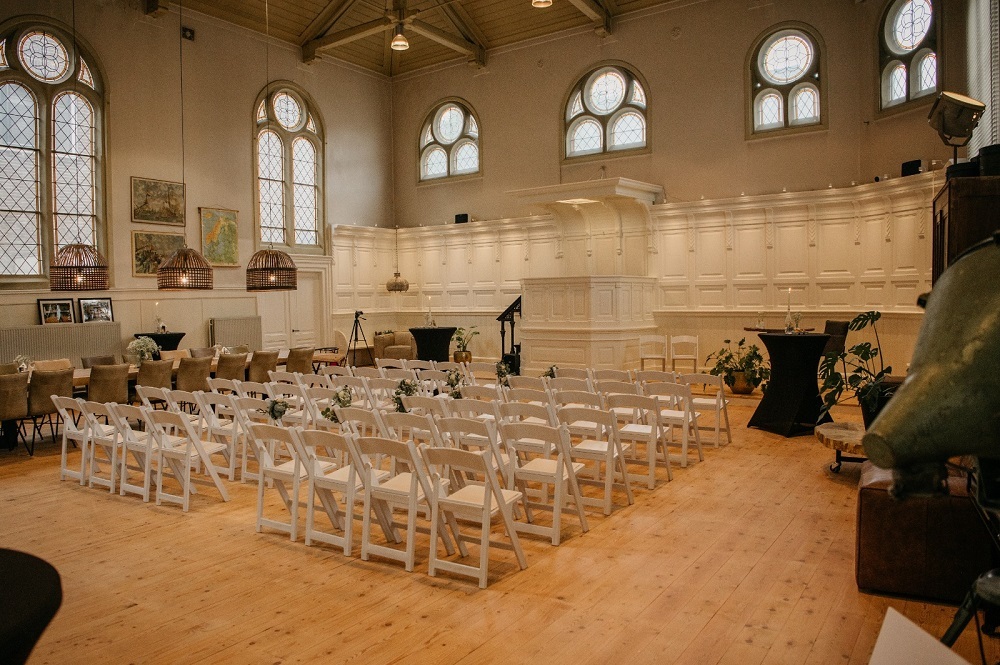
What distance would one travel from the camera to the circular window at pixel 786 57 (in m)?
13.0

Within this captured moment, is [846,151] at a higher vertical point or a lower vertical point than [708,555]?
higher

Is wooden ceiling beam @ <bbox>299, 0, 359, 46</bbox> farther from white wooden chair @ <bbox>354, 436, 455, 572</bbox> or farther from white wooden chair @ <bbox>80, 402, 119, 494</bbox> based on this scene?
white wooden chair @ <bbox>354, 436, 455, 572</bbox>

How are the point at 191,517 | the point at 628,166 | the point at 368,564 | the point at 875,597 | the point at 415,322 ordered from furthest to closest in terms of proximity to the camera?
the point at 415,322
the point at 628,166
the point at 191,517
the point at 368,564
the point at 875,597

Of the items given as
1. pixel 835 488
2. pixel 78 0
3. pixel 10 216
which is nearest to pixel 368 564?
pixel 835 488

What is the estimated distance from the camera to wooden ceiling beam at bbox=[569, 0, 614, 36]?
1398 centimetres

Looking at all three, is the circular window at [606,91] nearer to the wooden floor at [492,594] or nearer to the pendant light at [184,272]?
the pendant light at [184,272]

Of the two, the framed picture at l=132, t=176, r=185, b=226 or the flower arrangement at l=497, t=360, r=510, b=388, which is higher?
the framed picture at l=132, t=176, r=185, b=226

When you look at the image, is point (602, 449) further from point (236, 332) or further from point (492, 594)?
point (236, 332)

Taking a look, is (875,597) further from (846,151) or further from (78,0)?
(78,0)

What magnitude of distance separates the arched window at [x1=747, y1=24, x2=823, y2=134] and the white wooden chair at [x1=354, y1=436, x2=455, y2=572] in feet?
36.9

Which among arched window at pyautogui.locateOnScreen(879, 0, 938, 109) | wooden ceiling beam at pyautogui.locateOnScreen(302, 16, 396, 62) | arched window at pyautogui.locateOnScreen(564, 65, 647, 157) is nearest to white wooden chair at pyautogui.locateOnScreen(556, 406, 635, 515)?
arched window at pyautogui.locateOnScreen(879, 0, 938, 109)

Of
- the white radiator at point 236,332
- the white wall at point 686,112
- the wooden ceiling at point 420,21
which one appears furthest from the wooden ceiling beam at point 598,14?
the white radiator at point 236,332

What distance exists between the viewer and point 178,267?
346 inches

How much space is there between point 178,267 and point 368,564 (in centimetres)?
573
